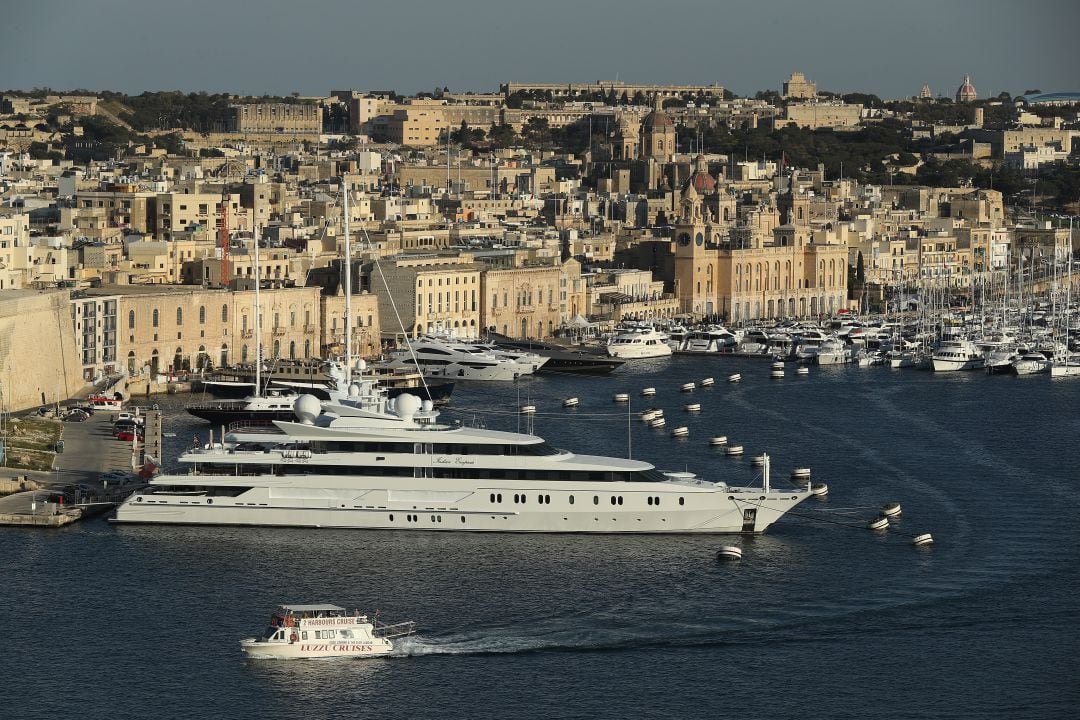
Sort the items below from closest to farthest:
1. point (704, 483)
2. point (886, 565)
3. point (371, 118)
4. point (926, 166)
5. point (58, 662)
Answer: point (58, 662) → point (886, 565) → point (704, 483) → point (926, 166) → point (371, 118)

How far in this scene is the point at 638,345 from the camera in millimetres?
42812

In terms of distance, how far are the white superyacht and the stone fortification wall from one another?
6.46 m

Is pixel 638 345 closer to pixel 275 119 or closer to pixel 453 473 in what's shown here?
pixel 453 473

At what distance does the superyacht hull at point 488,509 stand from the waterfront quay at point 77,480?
0.64 m

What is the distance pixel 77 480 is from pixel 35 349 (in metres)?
6.07

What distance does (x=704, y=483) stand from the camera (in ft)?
78.9

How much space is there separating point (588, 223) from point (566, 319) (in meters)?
12.9

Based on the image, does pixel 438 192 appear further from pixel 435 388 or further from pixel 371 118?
pixel 371 118

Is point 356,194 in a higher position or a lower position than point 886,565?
higher

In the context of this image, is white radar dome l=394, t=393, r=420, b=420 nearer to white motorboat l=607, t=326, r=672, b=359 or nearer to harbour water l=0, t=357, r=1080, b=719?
harbour water l=0, t=357, r=1080, b=719

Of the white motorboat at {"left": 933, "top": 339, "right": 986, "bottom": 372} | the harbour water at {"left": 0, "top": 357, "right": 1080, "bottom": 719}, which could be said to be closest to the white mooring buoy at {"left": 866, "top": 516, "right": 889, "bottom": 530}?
the harbour water at {"left": 0, "top": 357, "right": 1080, "bottom": 719}

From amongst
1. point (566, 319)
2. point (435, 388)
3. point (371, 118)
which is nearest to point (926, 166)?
point (371, 118)

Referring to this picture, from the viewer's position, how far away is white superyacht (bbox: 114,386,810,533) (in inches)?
933

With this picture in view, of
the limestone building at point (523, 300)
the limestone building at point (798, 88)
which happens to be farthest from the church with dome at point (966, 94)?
the limestone building at point (523, 300)
